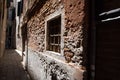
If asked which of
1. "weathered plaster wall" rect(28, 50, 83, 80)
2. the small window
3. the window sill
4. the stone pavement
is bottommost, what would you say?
the stone pavement

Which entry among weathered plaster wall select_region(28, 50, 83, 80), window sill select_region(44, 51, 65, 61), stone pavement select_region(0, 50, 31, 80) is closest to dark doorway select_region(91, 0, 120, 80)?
weathered plaster wall select_region(28, 50, 83, 80)

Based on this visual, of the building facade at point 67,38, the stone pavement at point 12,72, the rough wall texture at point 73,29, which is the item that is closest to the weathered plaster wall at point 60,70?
the building facade at point 67,38

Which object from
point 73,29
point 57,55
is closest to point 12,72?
point 57,55

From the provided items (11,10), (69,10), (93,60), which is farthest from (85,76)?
(11,10)

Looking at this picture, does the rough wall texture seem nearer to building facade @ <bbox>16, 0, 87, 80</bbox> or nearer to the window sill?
building facade @ <bbox>16, 0, 87, 80</bbox>

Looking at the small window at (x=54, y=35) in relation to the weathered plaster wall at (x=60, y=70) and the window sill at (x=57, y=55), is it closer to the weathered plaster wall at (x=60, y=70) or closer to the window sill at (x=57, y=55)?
the window sill at (x=57, y=55)

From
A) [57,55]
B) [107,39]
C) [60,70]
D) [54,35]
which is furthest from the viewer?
[54,35]

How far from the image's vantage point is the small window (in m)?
4.97

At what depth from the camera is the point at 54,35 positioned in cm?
529

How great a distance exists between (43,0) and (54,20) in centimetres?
92

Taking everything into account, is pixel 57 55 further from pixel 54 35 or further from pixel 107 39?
pixel 107 39

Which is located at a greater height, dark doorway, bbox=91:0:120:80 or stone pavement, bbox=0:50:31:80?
dark doorway, bbox=91:0:120:80

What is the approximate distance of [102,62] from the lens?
2787 millimetres

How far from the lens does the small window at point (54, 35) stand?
4969 mm
